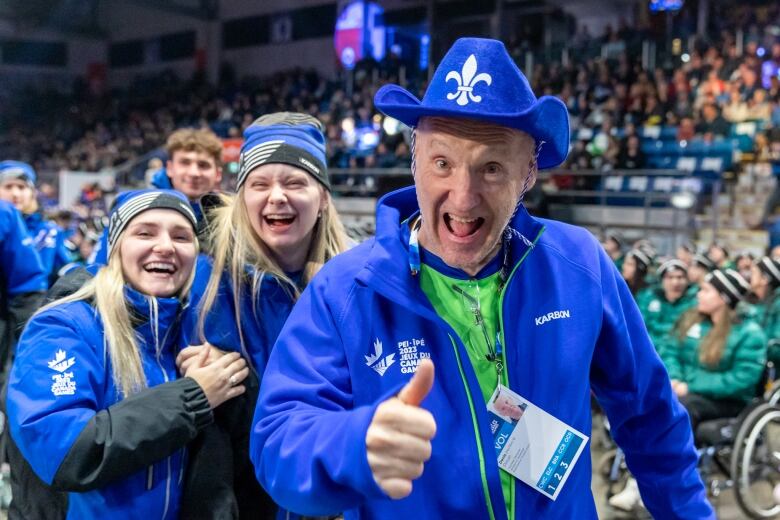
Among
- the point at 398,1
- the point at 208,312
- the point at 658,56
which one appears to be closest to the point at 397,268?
the point at 208,312

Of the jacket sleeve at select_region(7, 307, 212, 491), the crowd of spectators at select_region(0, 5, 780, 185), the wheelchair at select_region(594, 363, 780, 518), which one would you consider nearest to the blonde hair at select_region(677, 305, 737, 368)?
the wheelchair at select_region(594, 363, 780, 518)

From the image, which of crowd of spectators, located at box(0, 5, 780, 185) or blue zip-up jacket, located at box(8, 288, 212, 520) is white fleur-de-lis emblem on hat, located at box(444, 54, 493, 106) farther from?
crowd of spectators, located at box(0, 5, 780, 185)

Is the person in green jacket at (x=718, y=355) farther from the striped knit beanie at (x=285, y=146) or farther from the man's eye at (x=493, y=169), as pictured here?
the man's eye at (x=493, y=169)

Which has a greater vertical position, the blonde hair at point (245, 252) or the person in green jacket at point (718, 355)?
the blonde hair at point (245, 252)

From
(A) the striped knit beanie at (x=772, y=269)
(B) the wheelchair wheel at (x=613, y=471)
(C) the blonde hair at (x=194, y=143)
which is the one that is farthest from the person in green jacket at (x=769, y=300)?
(C) the blonde hair at (x=194, y=143)

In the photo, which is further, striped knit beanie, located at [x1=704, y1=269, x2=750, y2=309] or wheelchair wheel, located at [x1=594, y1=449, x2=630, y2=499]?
wheelchair wheel, located at [x1=594, y1=449, x2=630, y2=499]

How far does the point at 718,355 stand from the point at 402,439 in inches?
151

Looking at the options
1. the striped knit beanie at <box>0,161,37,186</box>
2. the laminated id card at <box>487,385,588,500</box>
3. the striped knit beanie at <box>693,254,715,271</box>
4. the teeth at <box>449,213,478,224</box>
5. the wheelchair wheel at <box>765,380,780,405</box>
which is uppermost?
the striped knit beanie at <box>0,161,37,186</box>

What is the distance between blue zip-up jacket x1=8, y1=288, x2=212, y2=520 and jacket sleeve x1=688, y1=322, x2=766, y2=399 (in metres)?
3.49

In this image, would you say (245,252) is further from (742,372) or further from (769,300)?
(769,300)

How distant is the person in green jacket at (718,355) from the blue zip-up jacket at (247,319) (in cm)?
308

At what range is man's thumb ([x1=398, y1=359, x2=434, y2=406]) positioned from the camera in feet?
2.83

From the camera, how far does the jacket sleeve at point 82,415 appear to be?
1456 mm

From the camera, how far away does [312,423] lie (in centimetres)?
99
